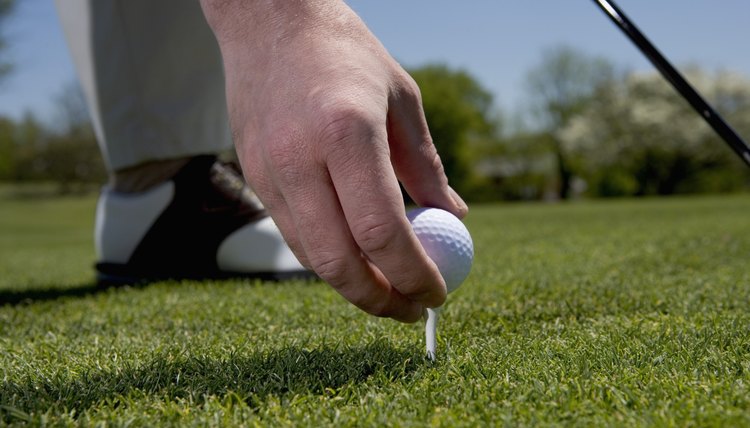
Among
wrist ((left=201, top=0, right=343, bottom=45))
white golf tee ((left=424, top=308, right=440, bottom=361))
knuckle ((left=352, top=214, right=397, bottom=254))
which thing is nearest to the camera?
knuckle ((left=352, top=214, right=397, bottom=254))

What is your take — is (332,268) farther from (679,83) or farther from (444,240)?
(679,83)

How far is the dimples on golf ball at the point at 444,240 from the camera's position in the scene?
118 centimetres

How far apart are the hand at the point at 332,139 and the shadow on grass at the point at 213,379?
0.14 meters

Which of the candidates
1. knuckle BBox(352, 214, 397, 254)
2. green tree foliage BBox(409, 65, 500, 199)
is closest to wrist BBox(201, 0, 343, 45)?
knuckle BBox(352, 214, 397, 254)

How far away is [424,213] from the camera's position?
1197 mm

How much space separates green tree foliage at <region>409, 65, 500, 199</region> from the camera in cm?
4206

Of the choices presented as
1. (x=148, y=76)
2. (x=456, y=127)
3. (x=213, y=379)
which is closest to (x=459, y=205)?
(x=213, y=379)

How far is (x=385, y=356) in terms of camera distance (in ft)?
4.00

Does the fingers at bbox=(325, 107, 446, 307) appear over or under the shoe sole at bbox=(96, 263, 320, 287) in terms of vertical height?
over

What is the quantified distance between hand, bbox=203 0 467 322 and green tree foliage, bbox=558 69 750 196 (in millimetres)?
31635

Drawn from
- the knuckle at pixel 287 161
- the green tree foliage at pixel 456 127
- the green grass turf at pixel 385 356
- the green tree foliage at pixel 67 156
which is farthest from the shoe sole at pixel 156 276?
the green tree foliage at pixel 456 127

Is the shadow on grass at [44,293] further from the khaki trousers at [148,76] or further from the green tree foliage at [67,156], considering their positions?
the green tree foliage at [67,156]

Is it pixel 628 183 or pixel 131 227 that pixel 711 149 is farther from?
pixel 131 227

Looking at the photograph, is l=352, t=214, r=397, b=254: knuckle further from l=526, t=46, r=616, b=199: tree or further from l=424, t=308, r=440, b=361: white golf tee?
l=526, t=46, r=616, b=199: tree
